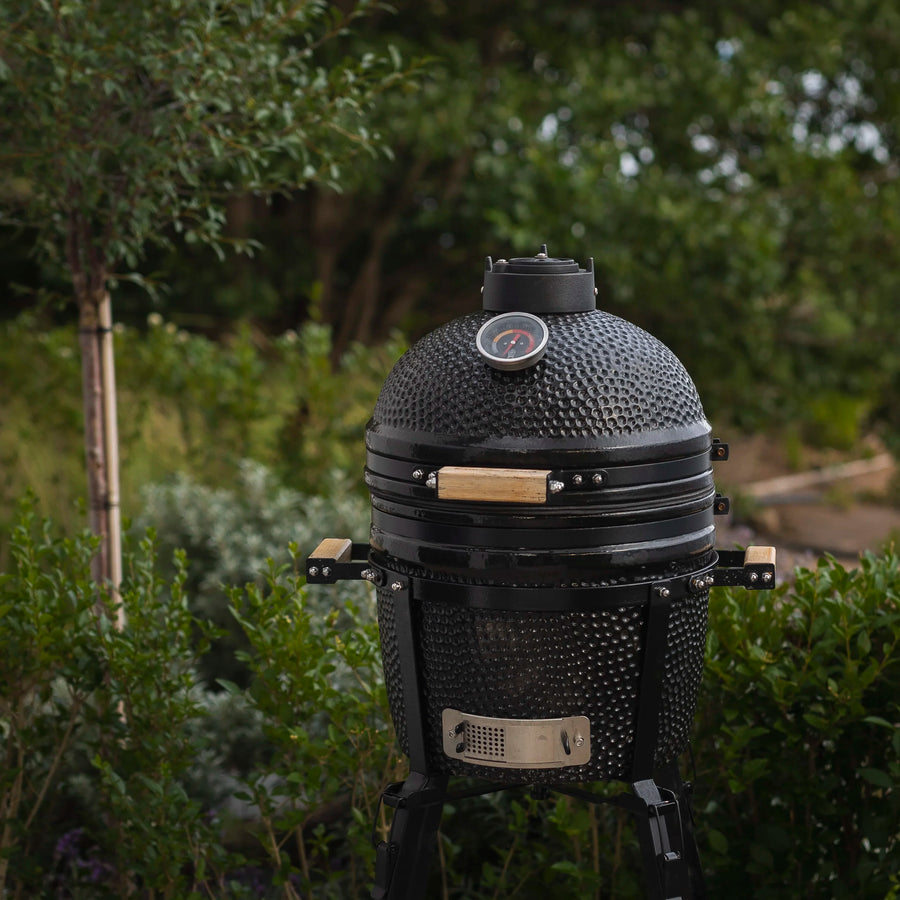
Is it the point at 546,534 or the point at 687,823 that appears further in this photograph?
the point at 687,823

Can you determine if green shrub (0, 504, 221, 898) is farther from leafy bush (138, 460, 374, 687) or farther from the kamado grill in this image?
leafy bush (138, 460, 374, 687)

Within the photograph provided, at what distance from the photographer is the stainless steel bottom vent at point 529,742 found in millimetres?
1893

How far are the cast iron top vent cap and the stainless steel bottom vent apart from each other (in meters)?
0.66

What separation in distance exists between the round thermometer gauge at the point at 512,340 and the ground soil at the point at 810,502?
5135 millimetres

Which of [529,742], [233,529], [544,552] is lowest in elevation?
[233,529]

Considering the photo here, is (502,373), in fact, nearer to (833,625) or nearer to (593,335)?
(593,335)

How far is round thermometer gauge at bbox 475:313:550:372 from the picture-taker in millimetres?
1847

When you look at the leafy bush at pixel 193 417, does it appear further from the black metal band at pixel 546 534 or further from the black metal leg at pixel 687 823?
the black metal band at pixel 546 534

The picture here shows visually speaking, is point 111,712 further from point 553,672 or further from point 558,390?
point 558,390

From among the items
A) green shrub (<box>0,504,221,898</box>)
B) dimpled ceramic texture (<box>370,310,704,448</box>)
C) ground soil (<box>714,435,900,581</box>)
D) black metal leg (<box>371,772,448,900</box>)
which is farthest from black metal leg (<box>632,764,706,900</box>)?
ground soil (<box>714,435,900,581</box>)

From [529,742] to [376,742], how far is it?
2.11ft

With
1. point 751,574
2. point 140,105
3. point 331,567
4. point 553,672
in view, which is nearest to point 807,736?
point 751,574

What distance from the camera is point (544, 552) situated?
1854 mm

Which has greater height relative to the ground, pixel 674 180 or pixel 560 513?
pixel 674 180
